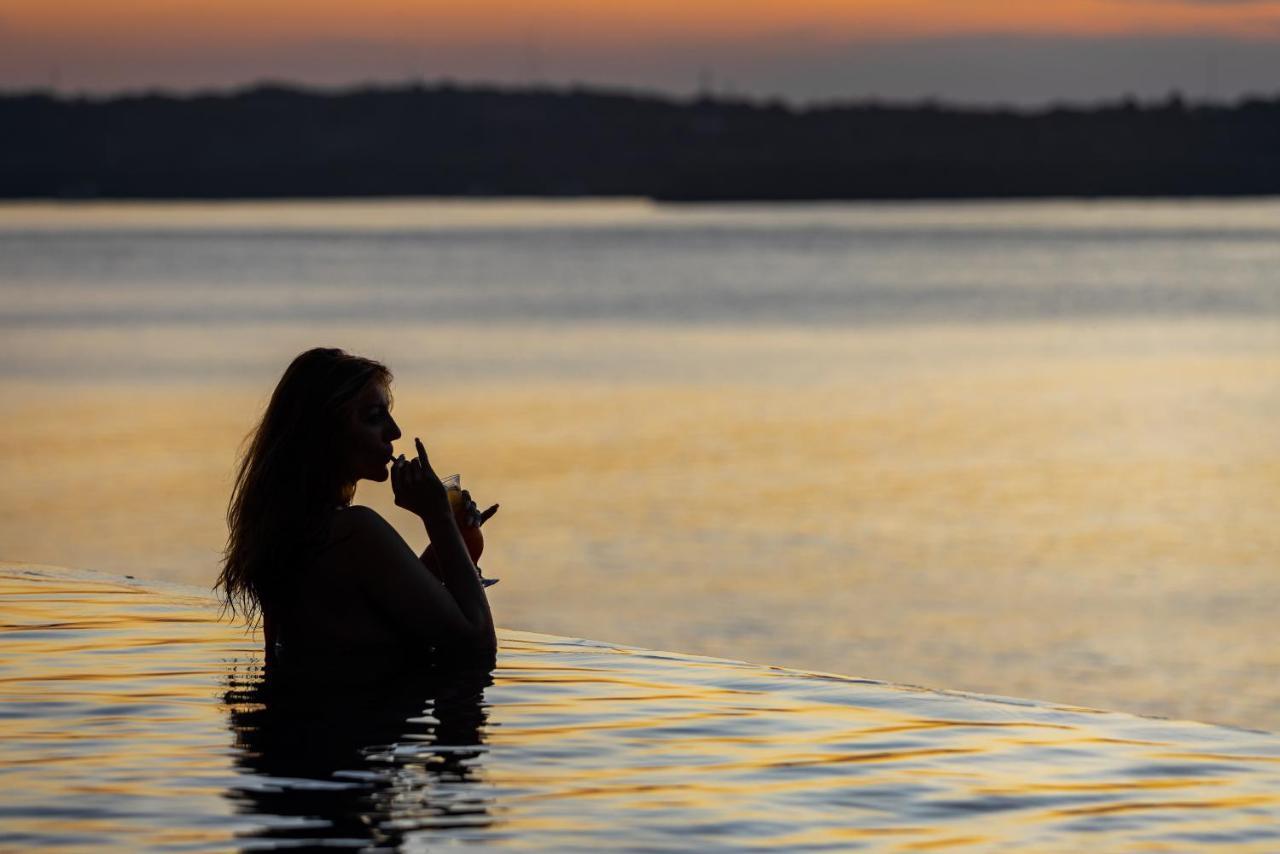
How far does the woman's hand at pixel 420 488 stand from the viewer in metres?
8.05

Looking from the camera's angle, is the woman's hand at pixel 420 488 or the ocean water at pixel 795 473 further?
the ocean water at pixel 795 473

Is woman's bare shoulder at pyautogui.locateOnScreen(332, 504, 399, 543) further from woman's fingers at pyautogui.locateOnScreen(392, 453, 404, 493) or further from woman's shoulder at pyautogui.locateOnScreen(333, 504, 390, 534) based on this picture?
woman's fingers at pyautogui.locateOnScreen(392, 453, 404, 493)

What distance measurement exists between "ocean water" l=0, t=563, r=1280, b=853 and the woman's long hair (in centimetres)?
67

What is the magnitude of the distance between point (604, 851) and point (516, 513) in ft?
78.7

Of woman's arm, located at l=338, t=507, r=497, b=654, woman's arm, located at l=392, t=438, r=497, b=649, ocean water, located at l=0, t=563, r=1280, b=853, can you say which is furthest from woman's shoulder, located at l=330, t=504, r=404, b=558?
ocean water, located at l=0, t=563, r=1280, b=853

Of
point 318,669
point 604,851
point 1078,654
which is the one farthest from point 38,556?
point 604,851

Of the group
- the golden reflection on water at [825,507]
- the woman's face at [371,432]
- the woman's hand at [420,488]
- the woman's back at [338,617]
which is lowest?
the golden reflection on water at [825,507]

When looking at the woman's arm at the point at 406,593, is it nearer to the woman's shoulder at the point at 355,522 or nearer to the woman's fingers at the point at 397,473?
the woman's shoulder at the point at 355,522

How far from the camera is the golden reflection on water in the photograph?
75.4ft

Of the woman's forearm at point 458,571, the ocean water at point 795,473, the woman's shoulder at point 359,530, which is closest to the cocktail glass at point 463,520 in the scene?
the woman's forearm at point 458,571

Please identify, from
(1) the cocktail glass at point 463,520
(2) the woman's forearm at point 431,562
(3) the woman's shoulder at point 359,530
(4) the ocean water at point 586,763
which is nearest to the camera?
(4) the ocean water at point 586,763

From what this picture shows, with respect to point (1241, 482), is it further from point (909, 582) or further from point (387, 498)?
point (387, 498)

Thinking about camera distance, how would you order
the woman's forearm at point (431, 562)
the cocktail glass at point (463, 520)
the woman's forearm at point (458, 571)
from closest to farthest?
the woman's forearm at point (458, 571)
the cocktail glass at point (463, 520)
the woman's forearm at point (431, 562)

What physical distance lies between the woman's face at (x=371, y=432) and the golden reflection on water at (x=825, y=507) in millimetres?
13522
